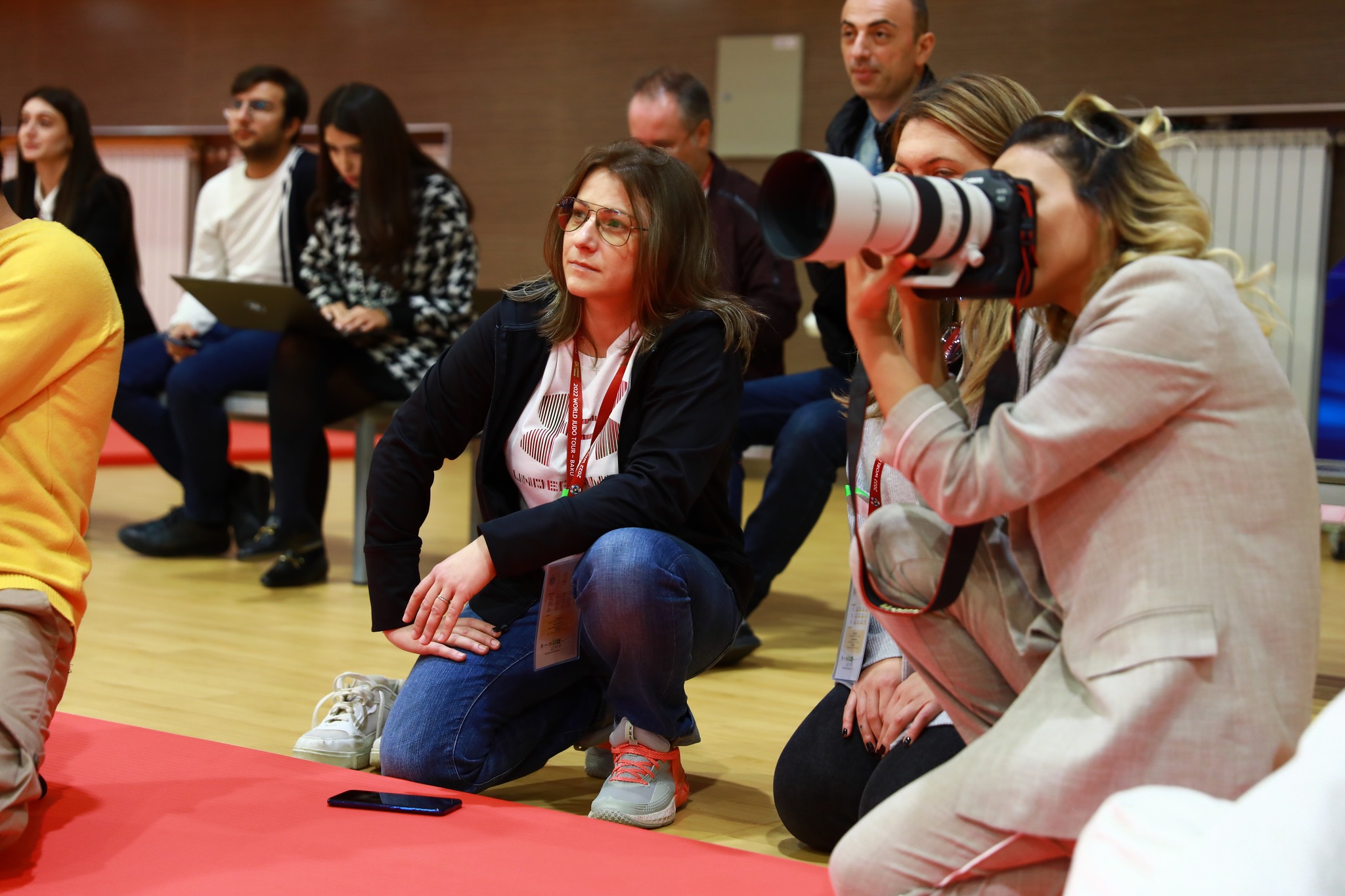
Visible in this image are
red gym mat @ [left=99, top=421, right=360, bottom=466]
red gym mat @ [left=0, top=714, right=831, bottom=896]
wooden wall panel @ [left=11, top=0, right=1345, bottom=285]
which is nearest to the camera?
red gym mat @ [left=0, top=714, right=831, bottom=896]

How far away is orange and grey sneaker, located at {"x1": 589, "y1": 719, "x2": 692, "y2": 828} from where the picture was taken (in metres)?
1.77

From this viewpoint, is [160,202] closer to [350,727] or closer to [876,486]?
[350,727]

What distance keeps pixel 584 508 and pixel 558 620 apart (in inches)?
7.4

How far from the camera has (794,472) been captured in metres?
2.94

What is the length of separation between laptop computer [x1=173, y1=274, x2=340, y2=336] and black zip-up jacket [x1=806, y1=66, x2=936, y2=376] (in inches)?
50.7

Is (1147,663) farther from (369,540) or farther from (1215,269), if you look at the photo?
(369,540)

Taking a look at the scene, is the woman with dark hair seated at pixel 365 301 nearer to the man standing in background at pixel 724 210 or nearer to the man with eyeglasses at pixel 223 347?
the man with eyeglasses at pixel 223 347

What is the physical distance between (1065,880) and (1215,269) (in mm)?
537

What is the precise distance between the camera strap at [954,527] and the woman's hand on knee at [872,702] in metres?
0.32

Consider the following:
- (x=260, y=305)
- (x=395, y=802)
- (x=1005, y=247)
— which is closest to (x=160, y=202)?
(x=260, y=305)

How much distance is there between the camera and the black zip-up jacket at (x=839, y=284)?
9.45 feet

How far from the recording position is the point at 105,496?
16.6 ft

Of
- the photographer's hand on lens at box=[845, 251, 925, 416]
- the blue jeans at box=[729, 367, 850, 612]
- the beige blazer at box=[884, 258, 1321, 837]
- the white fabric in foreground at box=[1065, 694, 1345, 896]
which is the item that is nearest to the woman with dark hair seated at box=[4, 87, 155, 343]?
the blue jeans at box=[729, 367, 850, 612]

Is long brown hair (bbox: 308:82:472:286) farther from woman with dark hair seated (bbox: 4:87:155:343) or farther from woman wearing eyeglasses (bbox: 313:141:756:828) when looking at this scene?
woman wearing eyeglasses (bbox: 313:141:756:828)
